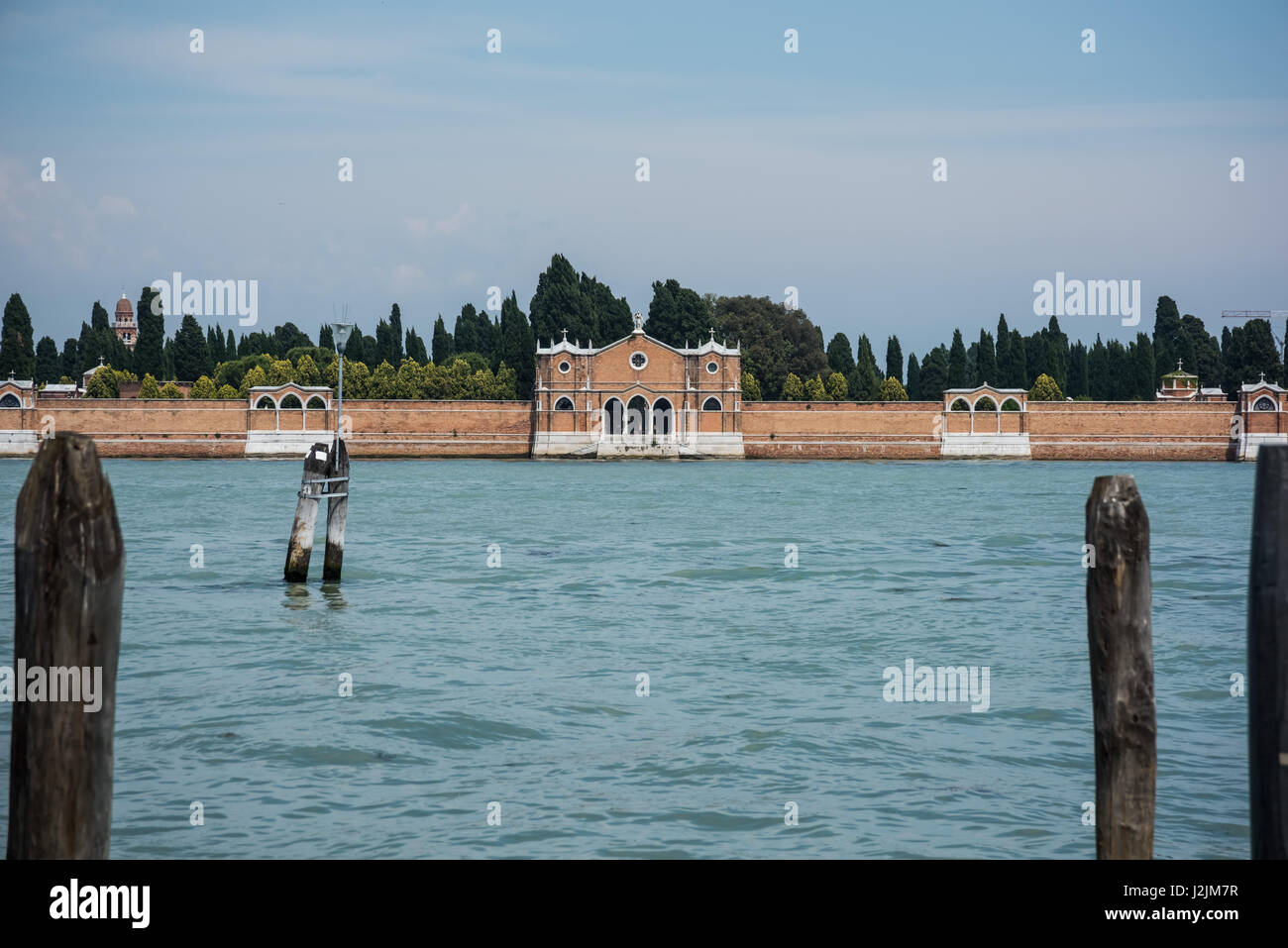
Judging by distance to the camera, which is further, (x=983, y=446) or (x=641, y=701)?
(x=983, y=446)

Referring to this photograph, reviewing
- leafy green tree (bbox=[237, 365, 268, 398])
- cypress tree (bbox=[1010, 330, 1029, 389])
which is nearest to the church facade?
cypress tree (bbox=[1010, 330, 1029, 389])

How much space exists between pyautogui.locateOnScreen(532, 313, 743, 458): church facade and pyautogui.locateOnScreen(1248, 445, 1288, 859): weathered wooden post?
156 ft

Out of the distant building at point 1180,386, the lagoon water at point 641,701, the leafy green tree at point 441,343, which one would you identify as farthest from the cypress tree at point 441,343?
the lagoon water at point 641,701

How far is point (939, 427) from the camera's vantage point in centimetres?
5112

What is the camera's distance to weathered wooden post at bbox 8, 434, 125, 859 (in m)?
3.33

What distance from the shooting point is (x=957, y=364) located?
2286 inches

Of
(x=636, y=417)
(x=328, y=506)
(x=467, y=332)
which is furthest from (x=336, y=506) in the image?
(x=467, y=332)

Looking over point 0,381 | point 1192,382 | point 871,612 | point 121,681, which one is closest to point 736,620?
point 871,612

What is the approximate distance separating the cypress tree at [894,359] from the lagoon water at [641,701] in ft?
126

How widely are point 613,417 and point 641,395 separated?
1432 millimetres

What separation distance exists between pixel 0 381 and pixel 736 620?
157 feet

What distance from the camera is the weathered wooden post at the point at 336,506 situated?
13.0 m

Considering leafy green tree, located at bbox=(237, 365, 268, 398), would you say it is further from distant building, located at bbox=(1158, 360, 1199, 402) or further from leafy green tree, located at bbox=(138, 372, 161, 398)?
distant building, located at bbox=(1158, 360, 1199, 402)

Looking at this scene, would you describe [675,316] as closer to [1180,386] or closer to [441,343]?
[441,343]
